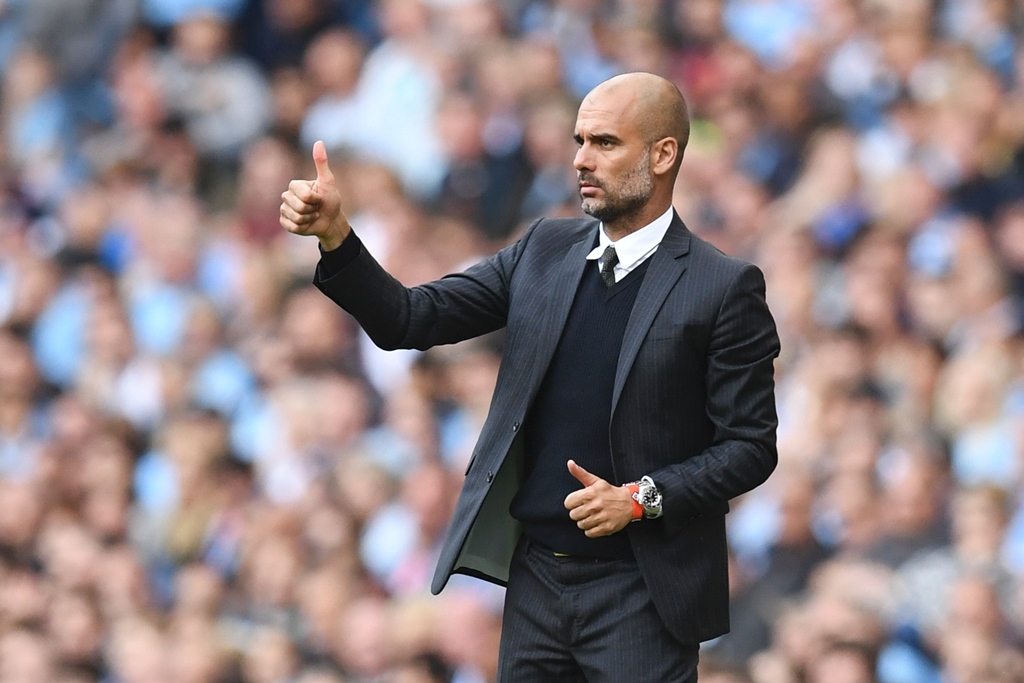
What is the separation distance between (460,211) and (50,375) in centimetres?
198

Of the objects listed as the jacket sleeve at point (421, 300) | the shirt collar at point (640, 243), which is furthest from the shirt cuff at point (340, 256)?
the shirt collar at point (640, 243)

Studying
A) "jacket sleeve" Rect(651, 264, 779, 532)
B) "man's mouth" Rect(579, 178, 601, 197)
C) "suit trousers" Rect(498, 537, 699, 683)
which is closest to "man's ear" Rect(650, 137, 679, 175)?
"man's mouth" Rect(579, 178, 601, 197)

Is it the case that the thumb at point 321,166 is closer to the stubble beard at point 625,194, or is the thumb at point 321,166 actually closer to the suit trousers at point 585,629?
the stubble beard at point 625,194

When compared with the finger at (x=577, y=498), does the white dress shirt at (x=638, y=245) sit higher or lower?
higher

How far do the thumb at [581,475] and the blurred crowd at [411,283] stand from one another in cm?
249

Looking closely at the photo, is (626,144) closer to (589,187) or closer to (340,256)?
(589,187)

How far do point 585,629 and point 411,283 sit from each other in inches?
133

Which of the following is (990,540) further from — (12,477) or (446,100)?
(12,477)

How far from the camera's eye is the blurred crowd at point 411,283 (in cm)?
486

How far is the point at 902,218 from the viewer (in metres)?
5.13

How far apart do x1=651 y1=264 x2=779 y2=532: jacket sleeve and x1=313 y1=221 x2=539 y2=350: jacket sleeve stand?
0.45 meters

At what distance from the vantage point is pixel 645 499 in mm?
2463

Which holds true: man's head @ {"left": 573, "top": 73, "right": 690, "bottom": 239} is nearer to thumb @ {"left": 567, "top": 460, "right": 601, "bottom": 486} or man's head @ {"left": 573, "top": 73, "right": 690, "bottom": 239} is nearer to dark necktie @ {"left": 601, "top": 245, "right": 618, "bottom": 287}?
dark necktie @ {"left": 601, "top": 245, "right": 618, "bottom": 287}

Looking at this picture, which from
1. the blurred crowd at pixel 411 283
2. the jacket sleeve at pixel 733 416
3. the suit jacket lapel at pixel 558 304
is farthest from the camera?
the blurred crowd at pixel 411 283
